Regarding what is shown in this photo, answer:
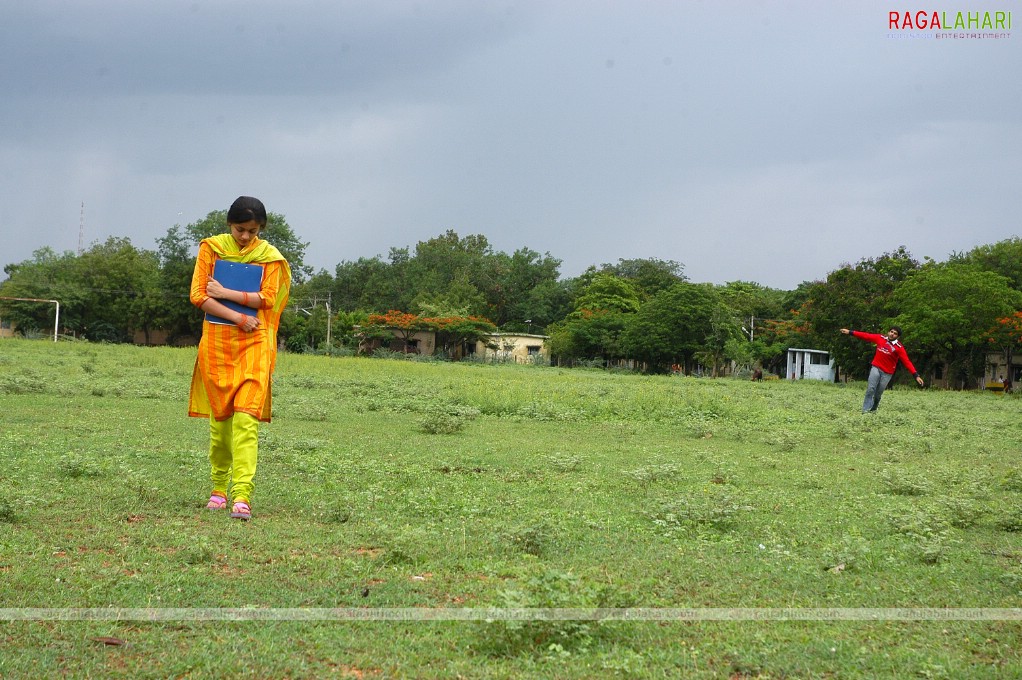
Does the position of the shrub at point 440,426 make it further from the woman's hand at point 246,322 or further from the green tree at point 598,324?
the green tree at point 598,324

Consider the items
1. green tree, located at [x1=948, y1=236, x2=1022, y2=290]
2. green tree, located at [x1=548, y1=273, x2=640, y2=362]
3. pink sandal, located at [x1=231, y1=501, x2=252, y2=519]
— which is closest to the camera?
pink sandal, located at [x1=231, y1=501, x2=252, y2=519]

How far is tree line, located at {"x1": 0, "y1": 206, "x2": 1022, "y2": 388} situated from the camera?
4100 centimetres

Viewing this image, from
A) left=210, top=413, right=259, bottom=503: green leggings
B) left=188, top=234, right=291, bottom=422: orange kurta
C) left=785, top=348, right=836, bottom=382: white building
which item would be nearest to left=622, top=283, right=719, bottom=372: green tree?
left=785, top=348, right=836, bottom=382: white building

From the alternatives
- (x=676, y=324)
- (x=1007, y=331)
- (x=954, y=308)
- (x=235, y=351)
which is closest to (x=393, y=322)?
(x=676, y=324)

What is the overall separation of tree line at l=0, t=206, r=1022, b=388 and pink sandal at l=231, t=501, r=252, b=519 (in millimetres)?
37703

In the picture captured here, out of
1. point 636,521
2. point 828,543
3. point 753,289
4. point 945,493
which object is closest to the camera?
point 828,543

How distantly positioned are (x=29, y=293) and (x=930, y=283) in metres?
59.9

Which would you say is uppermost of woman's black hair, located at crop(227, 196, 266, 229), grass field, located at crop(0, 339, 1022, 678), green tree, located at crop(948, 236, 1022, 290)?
green tree, located at crop(948, 236, 1022, 290)

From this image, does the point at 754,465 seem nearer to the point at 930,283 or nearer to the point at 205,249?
the point at 205,249

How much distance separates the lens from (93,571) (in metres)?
4.10

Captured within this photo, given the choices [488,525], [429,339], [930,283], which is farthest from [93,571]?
[429,339]

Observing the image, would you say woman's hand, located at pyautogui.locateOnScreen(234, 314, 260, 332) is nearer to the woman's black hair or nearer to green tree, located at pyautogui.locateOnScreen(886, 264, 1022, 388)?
the woman's black hair

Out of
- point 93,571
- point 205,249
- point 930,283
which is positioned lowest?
point 93,571

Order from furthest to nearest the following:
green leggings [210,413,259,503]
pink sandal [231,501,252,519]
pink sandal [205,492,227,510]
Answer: pink sandal [205,492,227,510] < green leggings [210,413,259,503] < pink sandal [231,501,252,519]
